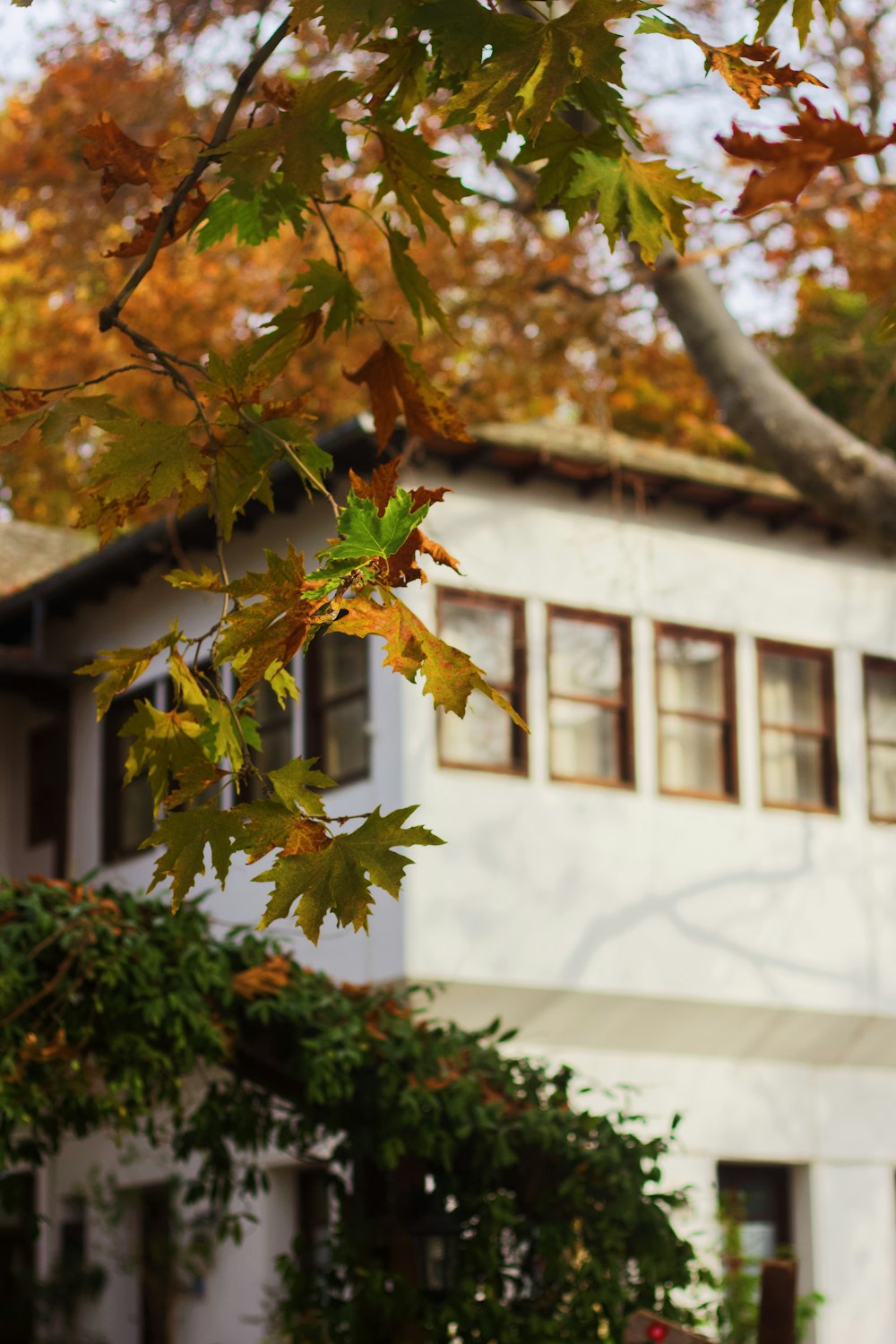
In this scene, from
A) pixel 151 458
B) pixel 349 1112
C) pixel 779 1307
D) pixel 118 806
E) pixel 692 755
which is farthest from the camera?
pixel 118 806

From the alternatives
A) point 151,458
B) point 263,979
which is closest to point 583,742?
point 263,979

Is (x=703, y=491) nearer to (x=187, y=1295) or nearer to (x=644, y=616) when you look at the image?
(x=644, y=616)

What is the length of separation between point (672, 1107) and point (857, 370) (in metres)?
8.34

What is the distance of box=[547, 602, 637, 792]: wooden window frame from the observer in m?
14.8

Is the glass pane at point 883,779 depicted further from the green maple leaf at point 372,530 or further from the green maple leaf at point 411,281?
the green maple leaf at point 372,530

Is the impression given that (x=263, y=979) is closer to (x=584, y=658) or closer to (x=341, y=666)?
(x=341, y=666)

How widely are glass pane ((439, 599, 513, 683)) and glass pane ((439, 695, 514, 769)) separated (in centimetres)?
29

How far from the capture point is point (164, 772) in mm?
3039

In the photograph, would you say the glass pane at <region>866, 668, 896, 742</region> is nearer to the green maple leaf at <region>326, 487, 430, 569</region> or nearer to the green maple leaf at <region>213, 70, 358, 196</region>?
the green maple leaf at <region>213, 70, 358, 196</region>

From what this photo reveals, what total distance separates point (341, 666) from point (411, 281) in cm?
1169

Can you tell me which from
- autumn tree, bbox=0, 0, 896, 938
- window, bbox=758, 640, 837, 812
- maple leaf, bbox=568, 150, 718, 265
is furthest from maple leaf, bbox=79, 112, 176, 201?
window, bbox=758, 640, 837, 812

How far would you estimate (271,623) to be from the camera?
2.62m

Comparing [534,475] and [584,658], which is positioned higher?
[534,475]

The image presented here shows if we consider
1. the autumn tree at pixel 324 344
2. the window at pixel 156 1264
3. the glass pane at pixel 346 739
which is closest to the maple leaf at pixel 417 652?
the autumn tree at pixel 324 344
